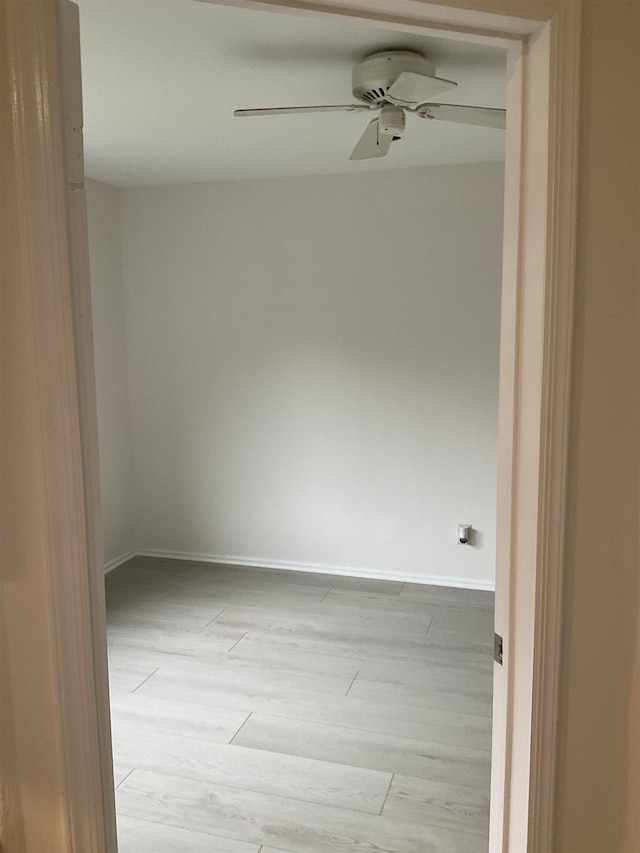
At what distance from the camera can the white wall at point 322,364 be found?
3973 mm

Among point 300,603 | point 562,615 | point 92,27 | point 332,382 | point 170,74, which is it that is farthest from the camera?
point 332,382

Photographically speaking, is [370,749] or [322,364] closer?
[370,749]

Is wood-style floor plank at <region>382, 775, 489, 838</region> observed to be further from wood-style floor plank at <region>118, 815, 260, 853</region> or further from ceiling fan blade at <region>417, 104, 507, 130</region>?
ceiling fan blade at <region>417, 104, 507, 130</region>

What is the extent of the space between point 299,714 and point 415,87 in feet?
7.86

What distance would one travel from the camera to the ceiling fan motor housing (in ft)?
7.07

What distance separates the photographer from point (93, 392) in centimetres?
111

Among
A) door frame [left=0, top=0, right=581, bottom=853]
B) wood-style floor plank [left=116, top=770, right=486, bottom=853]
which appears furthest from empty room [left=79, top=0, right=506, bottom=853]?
door frame [left=0, top=0, right=581, bottom=853]

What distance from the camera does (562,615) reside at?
126 cm

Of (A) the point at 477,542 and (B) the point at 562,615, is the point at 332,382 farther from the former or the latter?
(B) the point at 562,615

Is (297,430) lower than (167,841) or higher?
higher

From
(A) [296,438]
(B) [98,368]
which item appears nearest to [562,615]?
(A) [296,438]

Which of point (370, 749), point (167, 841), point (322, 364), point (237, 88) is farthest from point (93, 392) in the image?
point (322, 364)

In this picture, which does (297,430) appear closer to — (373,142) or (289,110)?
(373,142)

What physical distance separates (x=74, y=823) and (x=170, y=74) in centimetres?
225
